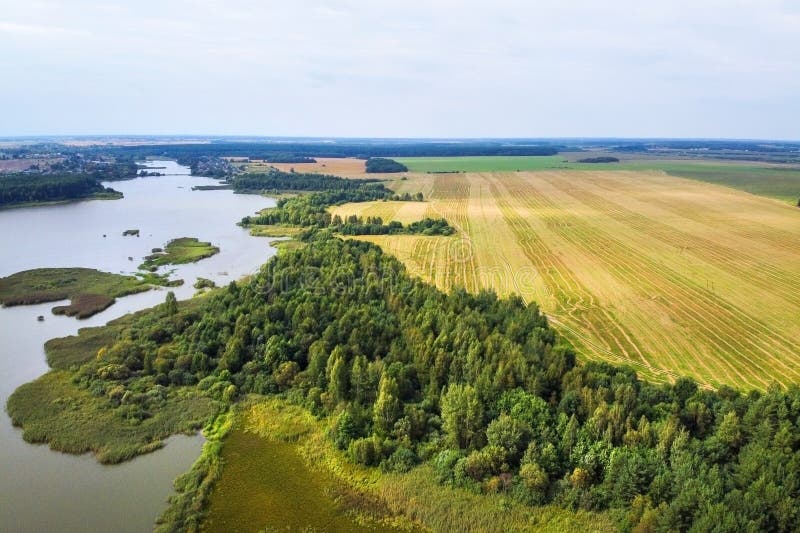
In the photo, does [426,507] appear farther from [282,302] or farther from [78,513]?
[282,302]

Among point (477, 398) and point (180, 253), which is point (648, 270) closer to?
point (477, 398)

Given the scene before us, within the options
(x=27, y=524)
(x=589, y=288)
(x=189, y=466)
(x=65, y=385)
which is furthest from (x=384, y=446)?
(x=589, y=288)

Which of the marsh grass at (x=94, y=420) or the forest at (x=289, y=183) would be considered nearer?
the marsh grass at (x=94, y=420)

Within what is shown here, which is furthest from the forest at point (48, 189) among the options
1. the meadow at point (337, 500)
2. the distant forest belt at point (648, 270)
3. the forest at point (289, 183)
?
the meadow at point (337, 500)

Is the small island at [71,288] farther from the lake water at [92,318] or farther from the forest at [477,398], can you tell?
the forest at [477,398]

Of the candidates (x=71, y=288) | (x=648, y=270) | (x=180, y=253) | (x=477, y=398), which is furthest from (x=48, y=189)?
(x=477, y=398)

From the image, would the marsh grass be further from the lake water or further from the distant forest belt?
the distant forest belt
